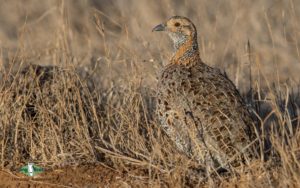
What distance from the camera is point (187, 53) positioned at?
24.7ft

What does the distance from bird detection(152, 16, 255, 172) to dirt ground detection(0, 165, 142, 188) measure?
55 centimetres

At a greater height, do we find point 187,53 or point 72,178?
point 187,53

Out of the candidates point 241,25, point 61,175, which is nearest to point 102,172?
point 61,175

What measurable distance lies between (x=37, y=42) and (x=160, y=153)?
17.0 feet

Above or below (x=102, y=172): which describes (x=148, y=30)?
above

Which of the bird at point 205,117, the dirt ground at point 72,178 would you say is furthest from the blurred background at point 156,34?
the dirt ground at point 72,178

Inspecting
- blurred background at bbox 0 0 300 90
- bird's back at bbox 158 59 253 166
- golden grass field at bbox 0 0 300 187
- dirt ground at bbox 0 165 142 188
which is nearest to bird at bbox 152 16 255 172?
bird's back at bbox 158 59 253 166

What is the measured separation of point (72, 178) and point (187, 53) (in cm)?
156

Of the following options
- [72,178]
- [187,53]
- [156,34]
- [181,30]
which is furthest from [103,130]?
[156,34]

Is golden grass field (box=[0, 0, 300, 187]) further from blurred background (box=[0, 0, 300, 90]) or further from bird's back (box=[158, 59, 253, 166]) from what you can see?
blurred background (box=[0, 0, 300, 90])

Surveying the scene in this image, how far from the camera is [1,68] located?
7707 mm

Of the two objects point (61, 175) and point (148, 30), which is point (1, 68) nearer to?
point (61, 175)

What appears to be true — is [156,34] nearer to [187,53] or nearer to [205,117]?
[187,53]

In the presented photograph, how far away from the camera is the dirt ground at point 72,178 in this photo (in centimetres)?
668
